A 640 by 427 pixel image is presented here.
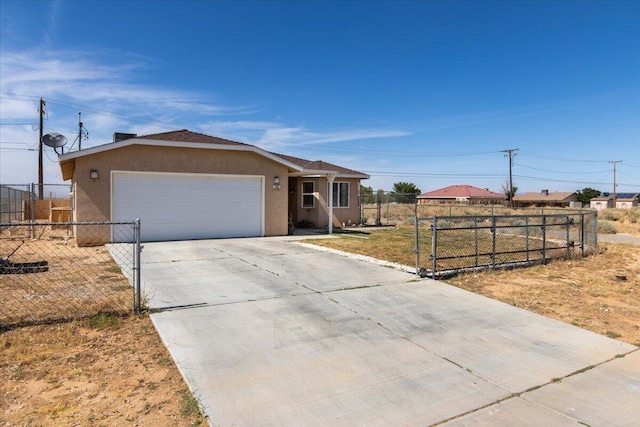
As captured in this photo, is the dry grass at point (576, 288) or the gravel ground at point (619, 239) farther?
the gravel ground at point (619, 239)

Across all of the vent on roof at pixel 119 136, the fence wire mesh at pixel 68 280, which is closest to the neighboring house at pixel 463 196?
the vent on roof at pixel 119 136

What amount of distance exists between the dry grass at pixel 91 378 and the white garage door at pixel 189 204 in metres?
8.95

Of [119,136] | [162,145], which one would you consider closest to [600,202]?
[162,145]

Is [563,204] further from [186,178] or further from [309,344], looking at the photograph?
[309,344]

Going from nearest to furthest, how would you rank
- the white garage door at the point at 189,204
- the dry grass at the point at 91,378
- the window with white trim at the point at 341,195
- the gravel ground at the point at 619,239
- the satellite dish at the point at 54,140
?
the dry grass at the point at 91,378, the white garage door at the point at 189,204, the gravel ground at the point at 619,239, the satellite dish at the point at 54,140, the window with white trim at the point at 341,195

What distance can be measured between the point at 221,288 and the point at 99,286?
2.06 m

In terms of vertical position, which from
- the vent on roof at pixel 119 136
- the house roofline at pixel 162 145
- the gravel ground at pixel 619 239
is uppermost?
the vent on roof at pixel 119 136

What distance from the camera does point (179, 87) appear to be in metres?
19.8

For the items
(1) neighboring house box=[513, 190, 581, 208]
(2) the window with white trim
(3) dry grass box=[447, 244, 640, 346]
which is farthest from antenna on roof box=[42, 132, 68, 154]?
(1) neighboring house box=[513, 190, 581, 208]

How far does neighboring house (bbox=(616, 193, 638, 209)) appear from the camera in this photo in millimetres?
75838

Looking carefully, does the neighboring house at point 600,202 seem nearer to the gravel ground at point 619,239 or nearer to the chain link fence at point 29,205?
the gravel ground at point 619,239

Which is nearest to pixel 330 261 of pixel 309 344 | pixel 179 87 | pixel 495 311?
pixel 495 311

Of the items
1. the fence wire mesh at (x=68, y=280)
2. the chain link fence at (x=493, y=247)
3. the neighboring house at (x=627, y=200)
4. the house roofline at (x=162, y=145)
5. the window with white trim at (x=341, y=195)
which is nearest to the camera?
the fence wire mesh at (x=68, y=280)

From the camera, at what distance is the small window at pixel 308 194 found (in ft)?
65.3
